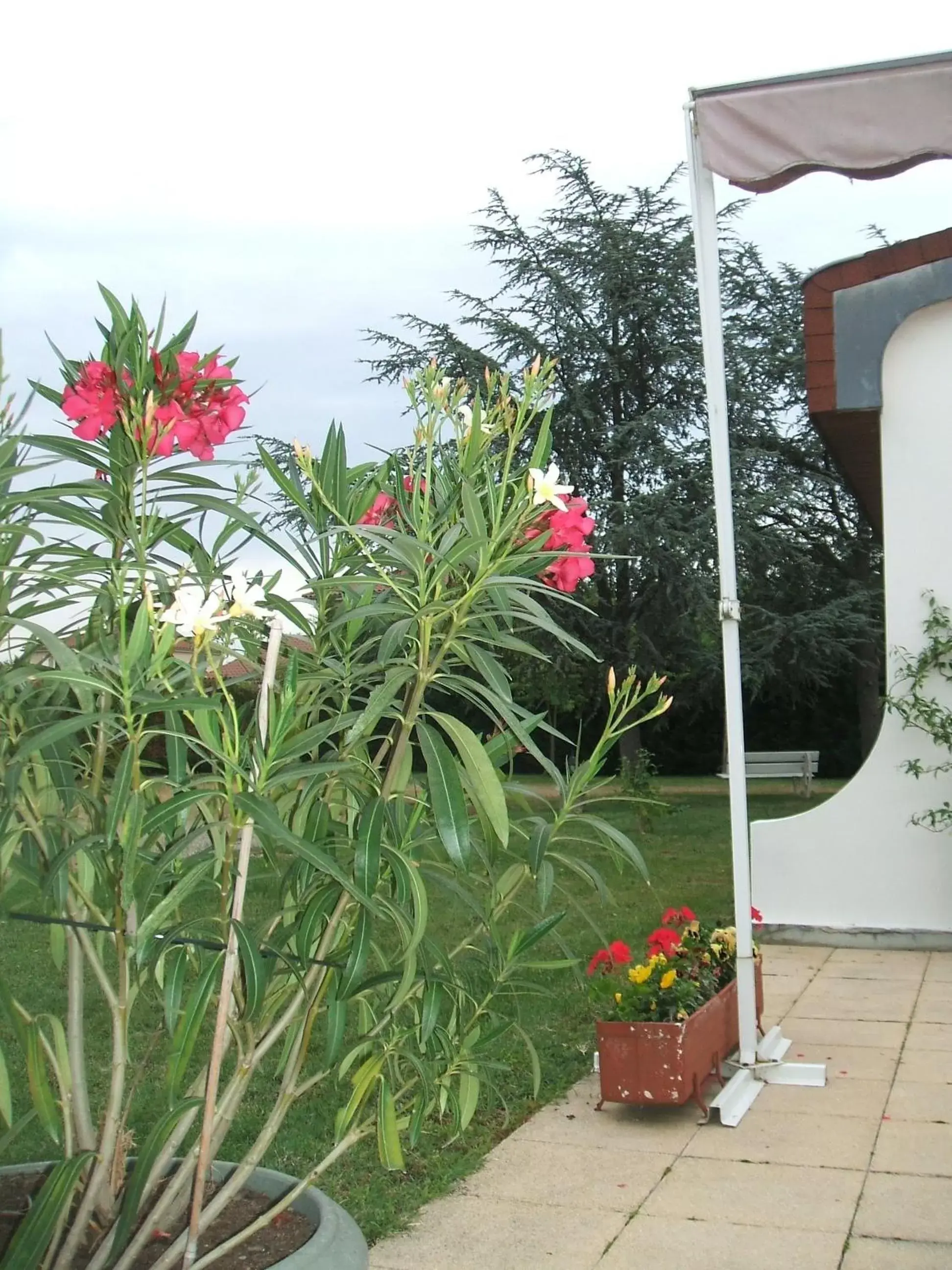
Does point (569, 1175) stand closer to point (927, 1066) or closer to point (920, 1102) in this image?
point (920, 1102)

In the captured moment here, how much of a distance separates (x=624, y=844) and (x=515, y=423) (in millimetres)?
807

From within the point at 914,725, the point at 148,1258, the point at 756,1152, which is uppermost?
the point at 914,725

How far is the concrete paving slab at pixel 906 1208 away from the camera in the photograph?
3.16 metres

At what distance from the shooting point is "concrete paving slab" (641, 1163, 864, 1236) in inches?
129

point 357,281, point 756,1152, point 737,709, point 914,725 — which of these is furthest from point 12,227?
point 914,725

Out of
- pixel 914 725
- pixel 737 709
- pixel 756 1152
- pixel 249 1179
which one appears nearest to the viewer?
pixel 249 1179

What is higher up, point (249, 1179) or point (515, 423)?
point (515, 423)

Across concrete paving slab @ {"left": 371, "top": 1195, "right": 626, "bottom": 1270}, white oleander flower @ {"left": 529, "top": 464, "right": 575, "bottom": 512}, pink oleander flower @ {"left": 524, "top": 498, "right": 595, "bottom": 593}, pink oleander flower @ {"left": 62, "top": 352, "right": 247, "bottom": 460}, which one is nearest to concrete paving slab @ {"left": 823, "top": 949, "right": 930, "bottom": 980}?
concrete paving slab @ {"left": 371, "top": 1195, "right": 626, "bottom": 1270}

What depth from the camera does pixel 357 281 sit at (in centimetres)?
390

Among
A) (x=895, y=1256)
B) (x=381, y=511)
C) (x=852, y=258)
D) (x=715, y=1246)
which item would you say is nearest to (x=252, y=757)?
(x=381, y=511)

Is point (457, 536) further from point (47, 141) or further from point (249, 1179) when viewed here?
point (47, 141)

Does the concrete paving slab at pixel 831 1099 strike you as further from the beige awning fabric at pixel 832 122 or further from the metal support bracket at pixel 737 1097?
the beige awning fabric at pixel 832 122

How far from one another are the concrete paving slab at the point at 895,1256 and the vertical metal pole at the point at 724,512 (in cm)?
123

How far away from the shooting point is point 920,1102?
4246 mm
